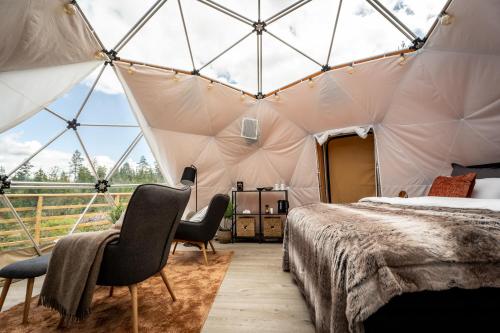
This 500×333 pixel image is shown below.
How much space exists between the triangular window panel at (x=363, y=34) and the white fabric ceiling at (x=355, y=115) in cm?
24

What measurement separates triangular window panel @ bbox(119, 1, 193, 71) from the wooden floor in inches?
146

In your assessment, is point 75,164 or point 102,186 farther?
point 102,186

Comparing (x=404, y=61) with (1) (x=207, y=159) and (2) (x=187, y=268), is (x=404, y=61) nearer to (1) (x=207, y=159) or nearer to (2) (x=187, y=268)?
(1) (x=207, y=159)

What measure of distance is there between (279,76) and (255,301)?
4208mm

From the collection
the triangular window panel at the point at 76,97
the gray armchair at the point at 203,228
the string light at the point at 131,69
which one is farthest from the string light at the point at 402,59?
the triangular window panel at the point at 76,97

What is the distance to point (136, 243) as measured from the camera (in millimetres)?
1521

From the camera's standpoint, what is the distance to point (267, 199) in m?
5.37

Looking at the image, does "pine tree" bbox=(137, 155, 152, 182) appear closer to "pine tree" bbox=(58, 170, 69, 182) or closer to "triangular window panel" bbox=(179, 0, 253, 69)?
"pine tree" bbox=(58, 170, 69, 182)

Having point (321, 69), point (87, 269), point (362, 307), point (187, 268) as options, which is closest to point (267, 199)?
point (187, 268)

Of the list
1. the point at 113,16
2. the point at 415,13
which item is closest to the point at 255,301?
the point at 113,16

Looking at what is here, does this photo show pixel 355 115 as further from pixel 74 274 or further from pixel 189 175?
pixel 74 274

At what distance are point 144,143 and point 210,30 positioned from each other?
9.65ft

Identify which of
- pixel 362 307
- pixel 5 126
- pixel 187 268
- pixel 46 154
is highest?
pixel 5 126

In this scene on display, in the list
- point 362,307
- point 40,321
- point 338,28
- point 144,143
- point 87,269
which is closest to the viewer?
point 362,307
